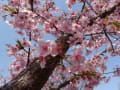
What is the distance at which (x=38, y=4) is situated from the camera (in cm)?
748

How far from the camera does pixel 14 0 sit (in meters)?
5.21

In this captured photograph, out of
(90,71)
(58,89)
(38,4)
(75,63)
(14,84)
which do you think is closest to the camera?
(75,63)

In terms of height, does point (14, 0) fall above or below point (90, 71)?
above

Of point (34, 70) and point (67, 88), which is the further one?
point (67, 88)

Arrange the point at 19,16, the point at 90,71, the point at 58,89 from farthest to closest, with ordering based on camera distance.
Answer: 1. the point at 58,89
2. the point at 19,16
3. the point at 90,71

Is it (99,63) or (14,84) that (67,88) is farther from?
(14,84)

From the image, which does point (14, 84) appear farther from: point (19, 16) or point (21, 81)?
point (19, 16)

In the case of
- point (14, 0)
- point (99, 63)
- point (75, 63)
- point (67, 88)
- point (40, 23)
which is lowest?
point (67, 88)

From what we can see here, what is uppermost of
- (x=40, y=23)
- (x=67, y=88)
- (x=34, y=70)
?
(x=40, y=23)

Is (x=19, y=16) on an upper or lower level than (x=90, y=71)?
upper

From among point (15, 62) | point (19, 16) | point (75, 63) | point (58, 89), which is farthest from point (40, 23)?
point (75, 63)

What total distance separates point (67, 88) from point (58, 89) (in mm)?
387

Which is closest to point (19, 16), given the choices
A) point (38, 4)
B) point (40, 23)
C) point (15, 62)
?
point (40, 23)

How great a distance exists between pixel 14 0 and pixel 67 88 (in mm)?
3222
